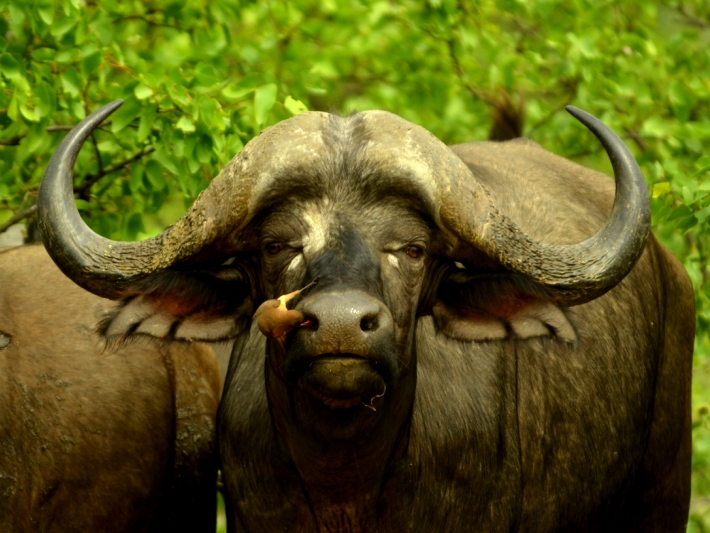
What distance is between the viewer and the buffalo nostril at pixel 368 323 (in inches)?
156

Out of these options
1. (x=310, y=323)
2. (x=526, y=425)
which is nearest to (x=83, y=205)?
(x=526, y=425)

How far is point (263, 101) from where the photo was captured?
602cm

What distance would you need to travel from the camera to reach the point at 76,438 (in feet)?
18.4

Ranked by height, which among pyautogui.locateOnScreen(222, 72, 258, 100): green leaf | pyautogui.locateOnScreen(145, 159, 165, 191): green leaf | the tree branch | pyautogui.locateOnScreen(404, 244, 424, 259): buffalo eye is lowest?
the tree branch

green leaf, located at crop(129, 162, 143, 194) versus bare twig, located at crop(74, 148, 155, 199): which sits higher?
green leaf, located at crop(129, 162, 143, 194)

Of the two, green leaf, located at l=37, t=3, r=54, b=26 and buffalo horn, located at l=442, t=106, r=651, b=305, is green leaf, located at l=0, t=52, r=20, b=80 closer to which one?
green leaf, located at l=37, t=3, r=54, b=26

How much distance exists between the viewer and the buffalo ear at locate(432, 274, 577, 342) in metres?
4.72

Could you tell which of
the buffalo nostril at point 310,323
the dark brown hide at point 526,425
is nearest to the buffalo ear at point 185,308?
the dark brown hide at point 526,425

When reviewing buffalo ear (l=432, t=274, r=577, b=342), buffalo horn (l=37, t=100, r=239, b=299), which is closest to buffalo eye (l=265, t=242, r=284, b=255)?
buffalo horn (l=37, t=100, r=239, b=299)

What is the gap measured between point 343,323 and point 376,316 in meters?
0.14

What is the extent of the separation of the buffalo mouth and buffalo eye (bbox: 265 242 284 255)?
58 cm

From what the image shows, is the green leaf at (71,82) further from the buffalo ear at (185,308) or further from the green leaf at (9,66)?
the buffalo ear at (185,308)

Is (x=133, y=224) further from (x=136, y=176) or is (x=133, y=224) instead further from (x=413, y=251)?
(x=413, y=251)

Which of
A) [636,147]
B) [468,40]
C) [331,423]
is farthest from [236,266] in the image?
[636,147]
